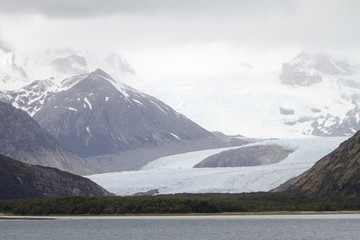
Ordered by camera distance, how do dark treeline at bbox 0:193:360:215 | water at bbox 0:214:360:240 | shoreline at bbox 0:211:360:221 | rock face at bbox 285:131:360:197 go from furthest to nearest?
rock face at bbox 285:131:360:197 → dark treeline at bbox 0:193:360:215 → shoreline at bbox 0:211:360:221 → water at bbox 0:214:360:240

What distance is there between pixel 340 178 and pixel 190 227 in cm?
6289

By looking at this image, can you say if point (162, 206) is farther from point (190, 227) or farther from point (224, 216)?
point (190, 227)

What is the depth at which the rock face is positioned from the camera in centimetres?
18050

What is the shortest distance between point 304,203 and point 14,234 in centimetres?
7081

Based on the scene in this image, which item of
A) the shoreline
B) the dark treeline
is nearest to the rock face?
the dark treeline

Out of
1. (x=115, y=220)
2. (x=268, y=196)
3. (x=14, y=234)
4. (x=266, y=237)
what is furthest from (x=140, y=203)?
(x=266, y=237)

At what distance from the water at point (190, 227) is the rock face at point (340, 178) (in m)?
31.6

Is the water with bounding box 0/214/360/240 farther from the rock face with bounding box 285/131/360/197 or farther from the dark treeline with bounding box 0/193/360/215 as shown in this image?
the rock face with bounding box 285/131/360/197

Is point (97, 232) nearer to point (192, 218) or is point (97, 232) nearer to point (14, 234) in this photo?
point (14, 234)

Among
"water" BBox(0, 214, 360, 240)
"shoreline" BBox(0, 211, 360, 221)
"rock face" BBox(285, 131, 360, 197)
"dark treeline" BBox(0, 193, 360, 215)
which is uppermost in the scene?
"rock face" BBox(285, 131, 360, 197)

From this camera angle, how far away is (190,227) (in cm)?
13225

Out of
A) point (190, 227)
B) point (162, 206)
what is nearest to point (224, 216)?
point (162, 206)

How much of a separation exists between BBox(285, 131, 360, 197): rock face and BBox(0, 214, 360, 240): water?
31.6 meters

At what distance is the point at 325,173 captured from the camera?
196m
